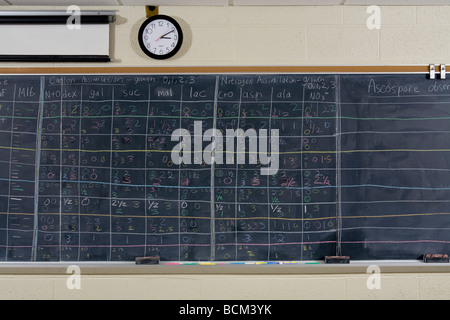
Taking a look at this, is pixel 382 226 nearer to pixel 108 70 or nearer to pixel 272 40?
pixel 272 40

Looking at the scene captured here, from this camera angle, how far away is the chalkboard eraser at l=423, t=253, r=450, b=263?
7.33 feet

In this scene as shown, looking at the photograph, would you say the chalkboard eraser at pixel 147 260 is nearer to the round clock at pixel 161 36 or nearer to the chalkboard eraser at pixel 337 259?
the chalkboard eraser at pixel 337 259

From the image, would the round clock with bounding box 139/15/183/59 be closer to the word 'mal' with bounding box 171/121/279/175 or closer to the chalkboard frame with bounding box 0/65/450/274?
the chalkboard frame with bounding box 0/65/450/274

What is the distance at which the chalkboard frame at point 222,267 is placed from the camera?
7.32ft

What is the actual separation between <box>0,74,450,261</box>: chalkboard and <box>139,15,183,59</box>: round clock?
6.3 inches

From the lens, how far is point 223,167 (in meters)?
2.25

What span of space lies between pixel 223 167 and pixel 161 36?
923 mm

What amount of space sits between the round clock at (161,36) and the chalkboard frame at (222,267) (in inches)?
4.2

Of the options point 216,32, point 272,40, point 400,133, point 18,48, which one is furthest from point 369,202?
point 18,48

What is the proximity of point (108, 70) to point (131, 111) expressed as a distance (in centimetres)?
30

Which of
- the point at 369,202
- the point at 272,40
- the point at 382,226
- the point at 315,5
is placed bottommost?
the point at 382,226

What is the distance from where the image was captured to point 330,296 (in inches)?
88.7

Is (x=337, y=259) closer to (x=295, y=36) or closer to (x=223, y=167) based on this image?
(x=223, y=167)

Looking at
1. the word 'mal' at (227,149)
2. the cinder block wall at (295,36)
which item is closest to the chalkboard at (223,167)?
the word 'mal' at (227,149)
